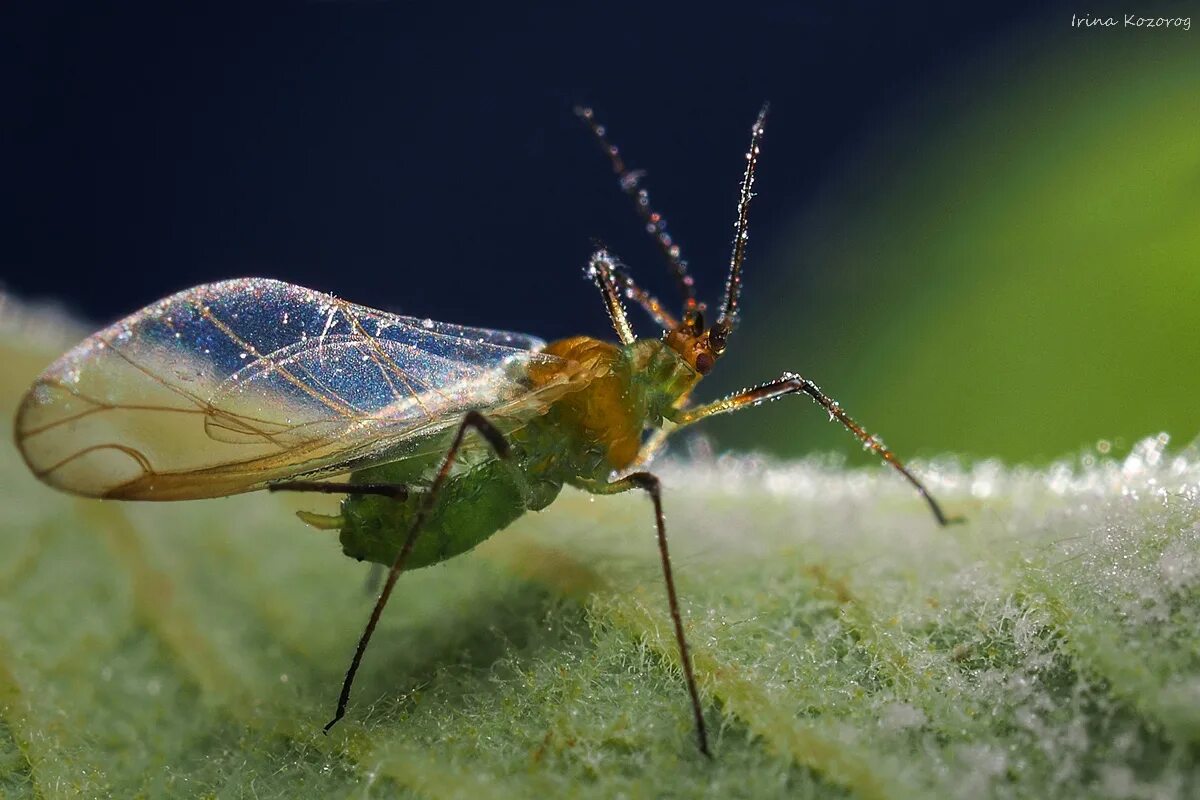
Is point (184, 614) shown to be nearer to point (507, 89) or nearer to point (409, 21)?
point (507, 89)

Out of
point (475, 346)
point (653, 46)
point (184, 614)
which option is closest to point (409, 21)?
point (653, 46)

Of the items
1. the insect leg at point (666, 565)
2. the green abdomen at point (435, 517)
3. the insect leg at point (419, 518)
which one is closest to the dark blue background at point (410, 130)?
the insect leg at point (666, 565)

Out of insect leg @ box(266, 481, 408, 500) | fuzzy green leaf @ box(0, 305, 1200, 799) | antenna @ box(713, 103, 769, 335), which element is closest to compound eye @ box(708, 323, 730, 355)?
antenna @ box(713, 103, 769, 335)

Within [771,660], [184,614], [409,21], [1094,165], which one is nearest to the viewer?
[771,660]

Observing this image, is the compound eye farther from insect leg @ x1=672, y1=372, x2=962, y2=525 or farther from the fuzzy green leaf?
the fuzzy green leaf

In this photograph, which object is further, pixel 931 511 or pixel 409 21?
pixel 409 21

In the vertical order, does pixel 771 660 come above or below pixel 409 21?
below

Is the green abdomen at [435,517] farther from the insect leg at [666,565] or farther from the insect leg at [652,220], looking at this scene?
the insect leg at [652,220]

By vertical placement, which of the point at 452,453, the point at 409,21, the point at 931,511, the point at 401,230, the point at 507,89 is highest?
the point at 409,21
